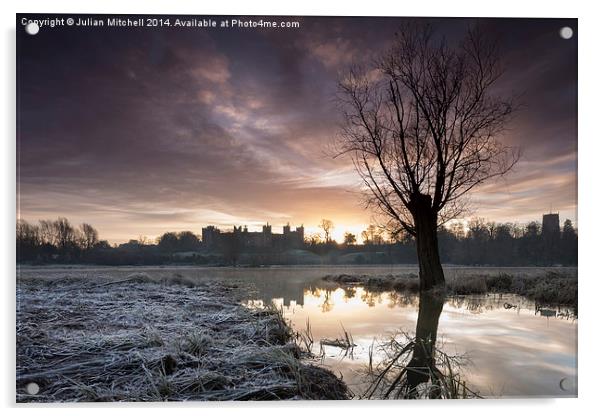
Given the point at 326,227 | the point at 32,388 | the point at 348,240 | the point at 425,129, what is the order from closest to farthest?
the point at 32,388 < the point at 326,227 < the point at 348,240 < the point at 425,129

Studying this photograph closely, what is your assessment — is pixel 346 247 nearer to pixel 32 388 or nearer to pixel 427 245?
pixel 427 245

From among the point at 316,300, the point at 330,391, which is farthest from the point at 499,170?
the point at 330,391

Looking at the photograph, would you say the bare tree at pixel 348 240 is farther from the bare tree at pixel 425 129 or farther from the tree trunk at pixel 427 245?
the tree trunk at pixel 427 245

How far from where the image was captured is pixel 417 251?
192 inches

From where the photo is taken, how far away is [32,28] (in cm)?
439

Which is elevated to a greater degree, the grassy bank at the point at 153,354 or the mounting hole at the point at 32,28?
the mounting hole at the point at 32,28

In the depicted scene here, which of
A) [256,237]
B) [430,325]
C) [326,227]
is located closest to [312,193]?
[326,227]

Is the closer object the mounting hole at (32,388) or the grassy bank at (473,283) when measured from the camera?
the mounting hole at (32,388)

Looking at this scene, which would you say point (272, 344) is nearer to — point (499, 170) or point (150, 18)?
point (499, 170)

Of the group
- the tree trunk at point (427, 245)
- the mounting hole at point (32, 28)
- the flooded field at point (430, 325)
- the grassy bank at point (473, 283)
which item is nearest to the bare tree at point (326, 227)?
the flooded field at point (430, 325)

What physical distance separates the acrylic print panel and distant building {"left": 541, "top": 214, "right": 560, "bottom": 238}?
1 cm

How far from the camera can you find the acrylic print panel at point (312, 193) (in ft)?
14.2
